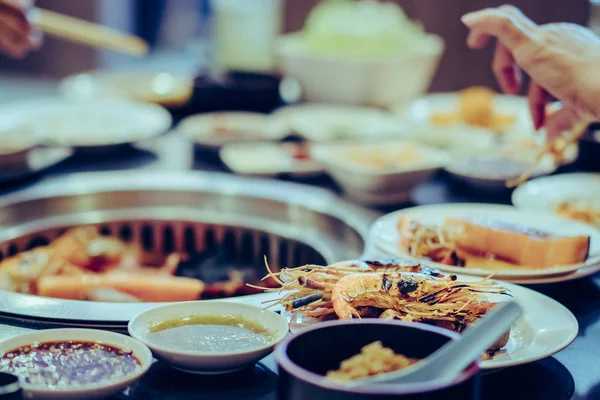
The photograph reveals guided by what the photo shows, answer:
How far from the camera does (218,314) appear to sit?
5.20ft

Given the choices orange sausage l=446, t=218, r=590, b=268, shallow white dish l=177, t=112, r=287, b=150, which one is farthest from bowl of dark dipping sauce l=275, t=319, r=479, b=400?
shallow white dish l=177, t=112, r=287, b=150

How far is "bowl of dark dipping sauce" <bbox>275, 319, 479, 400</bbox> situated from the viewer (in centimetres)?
111

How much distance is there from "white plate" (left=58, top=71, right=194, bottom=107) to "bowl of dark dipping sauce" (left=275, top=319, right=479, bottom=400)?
2897 millimetres

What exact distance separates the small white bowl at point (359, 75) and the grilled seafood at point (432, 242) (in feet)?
6.52

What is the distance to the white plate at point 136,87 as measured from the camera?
4.13 meters

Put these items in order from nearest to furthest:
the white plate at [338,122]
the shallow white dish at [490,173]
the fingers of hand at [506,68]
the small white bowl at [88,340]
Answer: the small white bowl at [88,340], the fingers of hand at [506,68], the shallow white dish at [490,173], the white plate at [338,122]

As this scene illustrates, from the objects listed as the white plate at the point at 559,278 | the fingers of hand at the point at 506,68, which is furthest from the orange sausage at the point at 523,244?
the fingers of hand at the point at 506,68

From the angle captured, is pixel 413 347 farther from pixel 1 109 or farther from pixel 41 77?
pixel 41 77

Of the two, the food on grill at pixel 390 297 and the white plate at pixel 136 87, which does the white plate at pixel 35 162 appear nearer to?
the white plate at pixel 136 87

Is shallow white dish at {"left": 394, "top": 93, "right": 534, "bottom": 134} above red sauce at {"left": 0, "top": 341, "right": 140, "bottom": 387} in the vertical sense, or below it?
above

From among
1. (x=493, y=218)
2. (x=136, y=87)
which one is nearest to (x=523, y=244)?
(x=493, y=218)

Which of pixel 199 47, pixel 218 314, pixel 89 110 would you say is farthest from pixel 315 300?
pixel 199 47

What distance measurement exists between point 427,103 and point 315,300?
110 inches

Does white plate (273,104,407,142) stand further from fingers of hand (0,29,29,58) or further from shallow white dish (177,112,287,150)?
fingers of hand (0,29,29,58)
